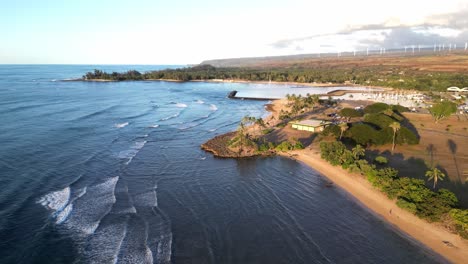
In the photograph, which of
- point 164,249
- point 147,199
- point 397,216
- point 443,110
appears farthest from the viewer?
point 443,110

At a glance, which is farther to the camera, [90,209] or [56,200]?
[56,200]

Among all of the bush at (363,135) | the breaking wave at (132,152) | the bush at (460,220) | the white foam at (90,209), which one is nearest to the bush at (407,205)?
the bush at (460,220)

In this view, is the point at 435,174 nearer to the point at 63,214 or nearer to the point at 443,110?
the point at 63,214

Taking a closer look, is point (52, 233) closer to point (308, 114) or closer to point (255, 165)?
point (255, 165)

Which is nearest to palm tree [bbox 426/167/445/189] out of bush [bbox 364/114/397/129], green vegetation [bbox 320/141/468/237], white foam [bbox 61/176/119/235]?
green vegetation [bbox 320/141/468/237]

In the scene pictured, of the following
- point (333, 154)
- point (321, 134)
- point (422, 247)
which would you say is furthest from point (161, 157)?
point (422, 247)

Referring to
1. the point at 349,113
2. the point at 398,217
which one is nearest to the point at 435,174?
the point at 398,217

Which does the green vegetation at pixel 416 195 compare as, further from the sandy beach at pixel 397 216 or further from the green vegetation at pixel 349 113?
the green vegetation at pixel 349 113
